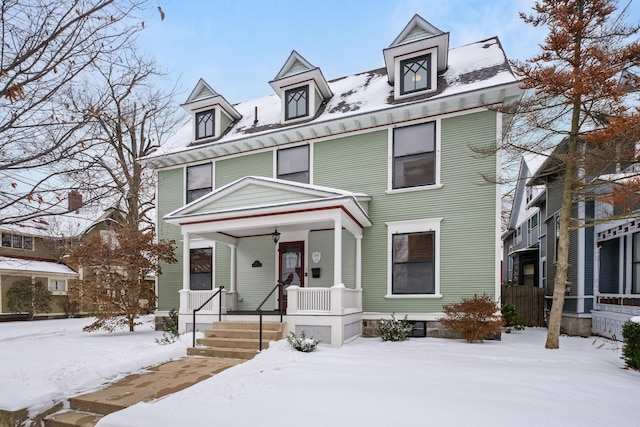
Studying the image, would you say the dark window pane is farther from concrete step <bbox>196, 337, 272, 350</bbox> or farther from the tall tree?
concrete step <bbox>196, 337, 272, 350</bbox>

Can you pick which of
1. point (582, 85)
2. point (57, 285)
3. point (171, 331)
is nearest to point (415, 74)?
point (582, 85)

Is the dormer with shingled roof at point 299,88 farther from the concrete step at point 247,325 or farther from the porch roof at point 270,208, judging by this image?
the concrete step at point 247,325

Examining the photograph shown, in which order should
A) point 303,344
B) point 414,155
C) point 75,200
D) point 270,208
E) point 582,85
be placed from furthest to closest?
point 414,155 → point 270,208 → point 303,344 → point 582,85 → point 75,200

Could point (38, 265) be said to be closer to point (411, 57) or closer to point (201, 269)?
point (201, 269)

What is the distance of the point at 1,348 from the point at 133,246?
4034 millimetres

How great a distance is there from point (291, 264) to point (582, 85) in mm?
8319

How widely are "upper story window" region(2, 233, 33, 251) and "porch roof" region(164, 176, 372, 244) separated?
57.9 feet

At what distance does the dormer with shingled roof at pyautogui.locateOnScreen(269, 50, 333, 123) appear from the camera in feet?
37.5

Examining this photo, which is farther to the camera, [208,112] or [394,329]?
[208,112]

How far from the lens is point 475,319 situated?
834 cm

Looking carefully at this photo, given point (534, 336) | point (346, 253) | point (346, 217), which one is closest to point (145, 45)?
point (346, 217)

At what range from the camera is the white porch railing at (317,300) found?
321 inches

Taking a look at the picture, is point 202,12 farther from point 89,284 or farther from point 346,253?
point 89,284

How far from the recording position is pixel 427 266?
9.55 metres
